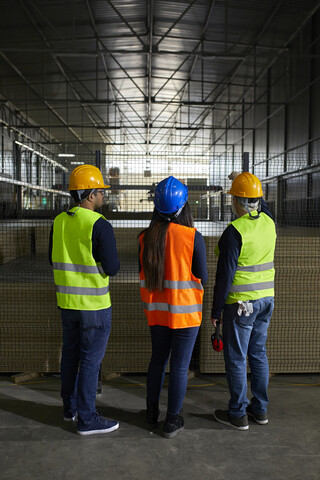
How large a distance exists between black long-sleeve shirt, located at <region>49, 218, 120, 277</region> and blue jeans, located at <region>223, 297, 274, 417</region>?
102cm

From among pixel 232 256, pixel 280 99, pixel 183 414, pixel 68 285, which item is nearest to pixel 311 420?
pixel 183 414

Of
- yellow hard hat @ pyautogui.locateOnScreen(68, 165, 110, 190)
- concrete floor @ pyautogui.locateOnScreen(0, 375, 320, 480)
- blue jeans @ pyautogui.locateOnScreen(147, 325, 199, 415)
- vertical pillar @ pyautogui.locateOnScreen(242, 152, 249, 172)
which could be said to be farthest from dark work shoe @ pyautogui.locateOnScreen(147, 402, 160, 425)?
vertical pillar @ pyautogui.locateOnScreen(242, 152, 249, 172)

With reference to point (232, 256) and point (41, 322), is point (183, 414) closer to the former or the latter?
point (232, 256)

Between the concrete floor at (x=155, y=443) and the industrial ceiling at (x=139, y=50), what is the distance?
9.43 metres

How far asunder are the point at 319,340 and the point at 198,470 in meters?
2.37

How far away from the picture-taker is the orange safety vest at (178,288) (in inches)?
125

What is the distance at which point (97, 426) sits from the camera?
337 centimetres

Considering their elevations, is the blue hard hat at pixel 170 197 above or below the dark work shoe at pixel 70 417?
above

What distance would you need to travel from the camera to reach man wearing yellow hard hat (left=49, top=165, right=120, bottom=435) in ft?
10.6

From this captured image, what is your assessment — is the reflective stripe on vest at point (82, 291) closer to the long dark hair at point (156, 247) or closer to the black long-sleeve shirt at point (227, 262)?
the long dark hair at point (156, 247)

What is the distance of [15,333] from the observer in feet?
15.1

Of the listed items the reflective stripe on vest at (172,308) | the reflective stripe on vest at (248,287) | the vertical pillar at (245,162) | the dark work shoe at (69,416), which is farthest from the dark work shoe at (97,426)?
the vertical pillar at (245,162)

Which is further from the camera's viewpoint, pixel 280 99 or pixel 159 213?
pixel 280 99

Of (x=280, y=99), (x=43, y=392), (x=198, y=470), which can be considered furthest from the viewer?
(x=280, y=99)
